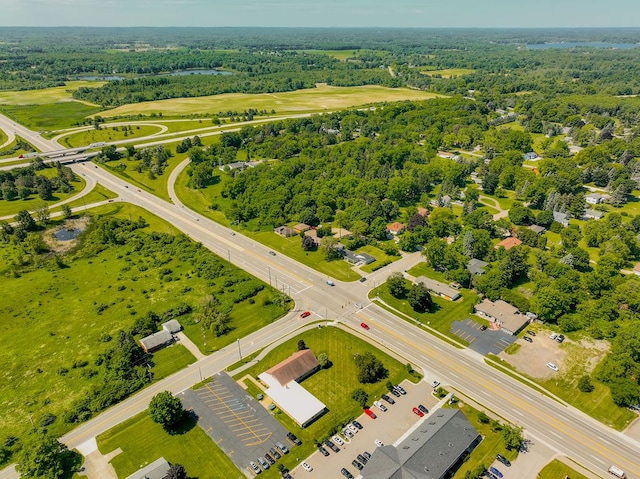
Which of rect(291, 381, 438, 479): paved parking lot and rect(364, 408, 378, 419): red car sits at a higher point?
rect(364, 408, 378, 419): red car

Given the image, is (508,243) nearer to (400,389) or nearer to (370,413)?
(400,389)

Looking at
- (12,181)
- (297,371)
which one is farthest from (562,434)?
(12,181)

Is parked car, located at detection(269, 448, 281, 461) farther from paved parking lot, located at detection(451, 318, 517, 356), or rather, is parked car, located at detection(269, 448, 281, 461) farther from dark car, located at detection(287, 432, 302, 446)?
paved parking lot, located at detection(451, 318, 517, 356)

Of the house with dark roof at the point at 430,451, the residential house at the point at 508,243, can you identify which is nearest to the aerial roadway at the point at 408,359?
the house with dark roof at the point at 430,451

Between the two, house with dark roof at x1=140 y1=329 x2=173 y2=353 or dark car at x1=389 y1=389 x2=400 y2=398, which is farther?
house with dark roof at x1=140 y1=329 x2=173 y2=353

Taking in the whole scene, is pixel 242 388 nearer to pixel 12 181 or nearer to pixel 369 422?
pixel 369 422

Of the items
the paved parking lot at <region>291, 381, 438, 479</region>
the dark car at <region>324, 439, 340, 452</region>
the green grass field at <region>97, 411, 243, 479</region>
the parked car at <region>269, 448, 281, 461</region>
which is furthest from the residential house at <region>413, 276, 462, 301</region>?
the green grass field at <region>97, 411, 243, 479</region>
